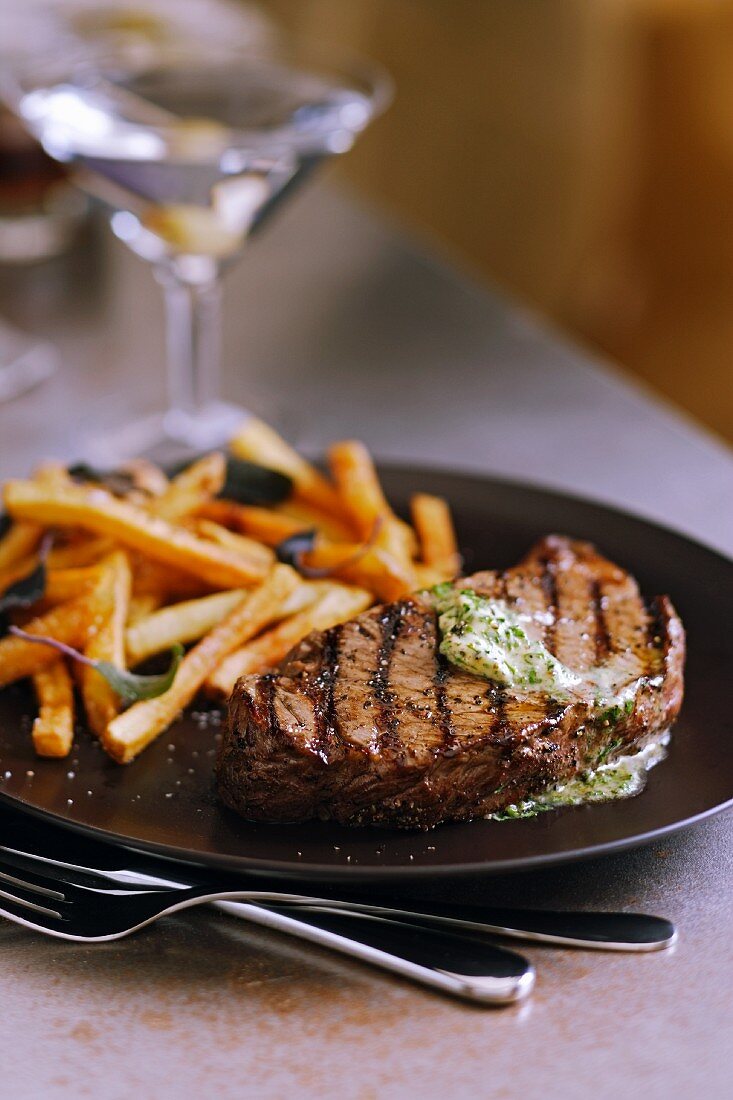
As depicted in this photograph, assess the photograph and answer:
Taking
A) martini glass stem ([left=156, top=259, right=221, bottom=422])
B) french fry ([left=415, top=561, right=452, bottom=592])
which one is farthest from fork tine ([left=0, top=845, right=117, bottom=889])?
martini glass stem ([left=156, top=259, right=221, bottom=422])

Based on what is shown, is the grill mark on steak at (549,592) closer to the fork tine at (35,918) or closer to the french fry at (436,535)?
the french fry at (436,535)

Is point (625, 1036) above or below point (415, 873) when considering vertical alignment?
below

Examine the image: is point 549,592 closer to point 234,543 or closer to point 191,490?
point 234,543

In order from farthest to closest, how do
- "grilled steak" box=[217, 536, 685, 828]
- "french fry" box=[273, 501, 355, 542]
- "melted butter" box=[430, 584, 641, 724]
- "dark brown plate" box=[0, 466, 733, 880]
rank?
1. "french fry" box=[273, 501, 355, 542]
2. "melted butter" box=[430, 584, 641, 724]
3. "grilled steak" box=[217, 536, 685, 828]
4. "dark brown plate" box=[0, 466, 733, 880]

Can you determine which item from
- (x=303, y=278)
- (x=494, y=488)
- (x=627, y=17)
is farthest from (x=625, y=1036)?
(x=627, y=17)

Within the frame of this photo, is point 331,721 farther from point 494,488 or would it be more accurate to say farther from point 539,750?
point 494,488

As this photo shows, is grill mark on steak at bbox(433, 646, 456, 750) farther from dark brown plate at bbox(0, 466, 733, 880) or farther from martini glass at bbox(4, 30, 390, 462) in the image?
martini glass at bbox(4, 30, 390, 462)

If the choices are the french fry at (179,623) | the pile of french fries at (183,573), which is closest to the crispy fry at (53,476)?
the pile of french fries at (183,573)
